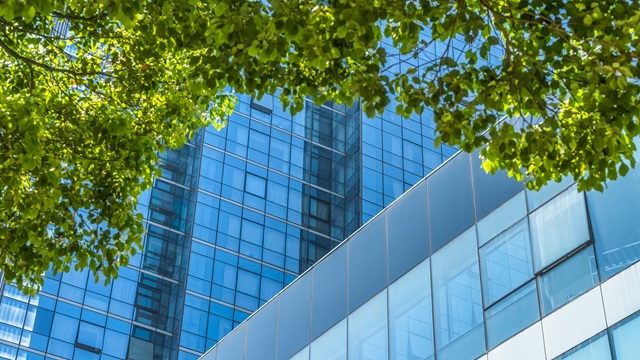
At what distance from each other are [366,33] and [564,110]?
9.02 feet

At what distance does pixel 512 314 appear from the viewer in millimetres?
19344

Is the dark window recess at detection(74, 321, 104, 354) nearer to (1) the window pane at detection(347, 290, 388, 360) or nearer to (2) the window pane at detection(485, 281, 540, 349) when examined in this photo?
(1) the window pane at detection(347, 290, 388, 360)

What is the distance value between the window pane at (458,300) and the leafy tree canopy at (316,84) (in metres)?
7.38

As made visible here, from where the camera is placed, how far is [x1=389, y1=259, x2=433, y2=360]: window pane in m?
21.7

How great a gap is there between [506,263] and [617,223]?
2.75 meters

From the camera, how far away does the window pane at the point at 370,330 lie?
906 inches

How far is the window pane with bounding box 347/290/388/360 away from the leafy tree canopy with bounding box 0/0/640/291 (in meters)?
8.72

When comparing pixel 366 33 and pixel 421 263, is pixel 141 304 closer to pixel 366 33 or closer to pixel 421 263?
pixel 421 263

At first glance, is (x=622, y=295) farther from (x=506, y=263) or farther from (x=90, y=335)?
(x=90, y=335)

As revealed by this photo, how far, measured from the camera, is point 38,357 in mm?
56031

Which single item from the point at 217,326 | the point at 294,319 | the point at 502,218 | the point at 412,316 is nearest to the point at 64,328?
the point at 217,326

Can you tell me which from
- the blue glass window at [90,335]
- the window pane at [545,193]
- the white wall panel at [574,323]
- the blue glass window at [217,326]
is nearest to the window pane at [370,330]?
the window pane at [545,193]

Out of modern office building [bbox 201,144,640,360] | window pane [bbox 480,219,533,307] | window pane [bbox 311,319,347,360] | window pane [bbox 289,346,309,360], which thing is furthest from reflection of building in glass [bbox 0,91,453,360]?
window pane [bbox 480,219,533,307]

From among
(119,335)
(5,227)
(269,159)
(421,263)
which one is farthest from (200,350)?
(5,227)
